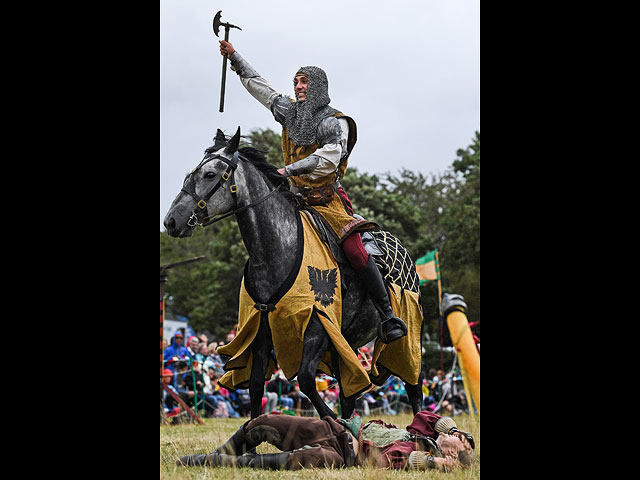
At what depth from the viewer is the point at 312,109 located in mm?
6285

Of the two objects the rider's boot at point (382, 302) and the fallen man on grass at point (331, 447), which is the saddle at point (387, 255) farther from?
the fallen man on grass at point (331, 447)

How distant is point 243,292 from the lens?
591 centimetres

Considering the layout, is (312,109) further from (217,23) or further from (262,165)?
(217,23)

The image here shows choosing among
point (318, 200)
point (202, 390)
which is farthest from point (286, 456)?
point (202, 390)

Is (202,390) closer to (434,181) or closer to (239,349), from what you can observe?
(239,349)

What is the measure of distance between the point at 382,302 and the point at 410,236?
2306 cm

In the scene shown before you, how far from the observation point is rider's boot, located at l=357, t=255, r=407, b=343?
6258 mm

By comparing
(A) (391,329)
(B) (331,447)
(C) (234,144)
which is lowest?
(B) (331,447)

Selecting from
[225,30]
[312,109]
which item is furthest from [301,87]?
[225,30]

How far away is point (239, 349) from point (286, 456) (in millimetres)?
1207

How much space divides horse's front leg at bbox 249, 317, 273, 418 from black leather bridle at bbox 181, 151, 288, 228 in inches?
35.6

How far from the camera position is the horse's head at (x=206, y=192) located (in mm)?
5414

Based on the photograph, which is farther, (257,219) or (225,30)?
(225,30)

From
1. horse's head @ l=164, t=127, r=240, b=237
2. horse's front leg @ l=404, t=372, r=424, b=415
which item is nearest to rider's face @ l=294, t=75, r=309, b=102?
horse's head @ l=164, t=127, r=240, b=237
